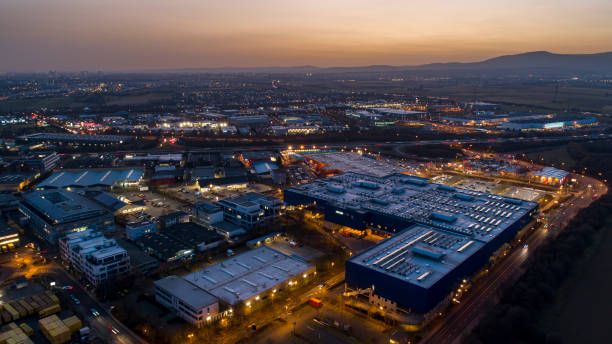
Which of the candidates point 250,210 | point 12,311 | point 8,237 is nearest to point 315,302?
point 250,210

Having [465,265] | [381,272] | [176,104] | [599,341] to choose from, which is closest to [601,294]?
[599,341]

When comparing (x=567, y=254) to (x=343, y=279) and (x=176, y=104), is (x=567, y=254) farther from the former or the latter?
(x=176, y=104)

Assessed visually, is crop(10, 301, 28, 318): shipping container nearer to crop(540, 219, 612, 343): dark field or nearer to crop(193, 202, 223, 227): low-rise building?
crop(193, 202, 223, 227): low-rise building

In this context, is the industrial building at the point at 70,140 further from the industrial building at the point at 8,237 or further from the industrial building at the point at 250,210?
the industrial building at the point at 250,210

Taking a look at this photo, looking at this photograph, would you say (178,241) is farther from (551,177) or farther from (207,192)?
(551,177)

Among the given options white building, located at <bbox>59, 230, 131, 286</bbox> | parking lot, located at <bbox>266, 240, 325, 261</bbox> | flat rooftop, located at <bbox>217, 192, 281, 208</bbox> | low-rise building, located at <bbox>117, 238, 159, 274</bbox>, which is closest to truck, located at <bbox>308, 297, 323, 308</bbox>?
parking lot, located at <bbox>266, 240, 325, 261</bbox>
